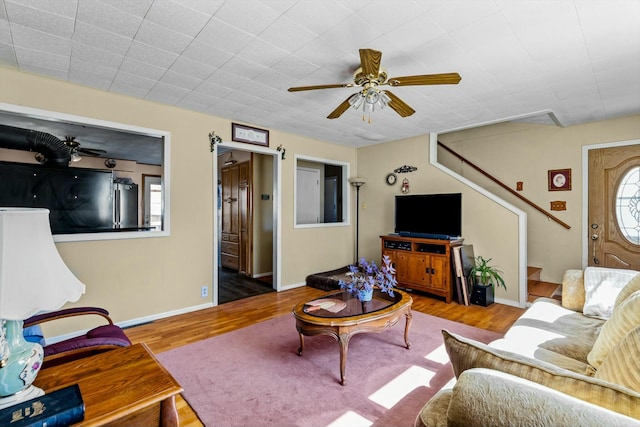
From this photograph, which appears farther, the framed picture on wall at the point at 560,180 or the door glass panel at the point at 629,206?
the framed picture on wall at the point at 560,180

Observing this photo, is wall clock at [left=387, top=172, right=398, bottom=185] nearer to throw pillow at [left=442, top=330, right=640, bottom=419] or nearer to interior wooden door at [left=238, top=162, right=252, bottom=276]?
interior wooden door at [left=238, top=162, right=252, bottom=276]

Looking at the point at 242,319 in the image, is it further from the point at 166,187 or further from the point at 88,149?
the point at 88,149

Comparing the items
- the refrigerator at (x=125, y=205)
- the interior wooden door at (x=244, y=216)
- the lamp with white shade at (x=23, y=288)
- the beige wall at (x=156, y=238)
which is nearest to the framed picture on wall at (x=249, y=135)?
the beige wall at (x=156, y=238)

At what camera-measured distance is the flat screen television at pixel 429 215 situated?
435 centimetres

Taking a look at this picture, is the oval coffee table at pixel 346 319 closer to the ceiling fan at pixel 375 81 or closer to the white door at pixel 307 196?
the ceiling fan at pixel 375 81

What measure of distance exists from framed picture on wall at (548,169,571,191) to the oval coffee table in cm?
342

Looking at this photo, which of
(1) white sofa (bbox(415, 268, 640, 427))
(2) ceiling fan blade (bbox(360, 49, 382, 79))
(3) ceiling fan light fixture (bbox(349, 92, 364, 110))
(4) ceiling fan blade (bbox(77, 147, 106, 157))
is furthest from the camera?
(4) ceiling fan blade (bbox(77, 147, 106, 157))

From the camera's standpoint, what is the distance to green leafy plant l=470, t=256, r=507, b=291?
13.4 ft

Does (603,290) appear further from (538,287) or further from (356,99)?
(356,99)

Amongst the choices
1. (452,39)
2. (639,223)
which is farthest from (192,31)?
(639,223)

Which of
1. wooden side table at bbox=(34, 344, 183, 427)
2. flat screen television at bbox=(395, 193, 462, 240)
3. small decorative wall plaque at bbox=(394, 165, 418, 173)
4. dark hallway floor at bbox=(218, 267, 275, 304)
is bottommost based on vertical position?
dark hallway floor at bbox=(218, 267, 275, 304)

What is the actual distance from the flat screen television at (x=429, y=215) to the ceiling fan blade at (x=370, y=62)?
2.65 meters

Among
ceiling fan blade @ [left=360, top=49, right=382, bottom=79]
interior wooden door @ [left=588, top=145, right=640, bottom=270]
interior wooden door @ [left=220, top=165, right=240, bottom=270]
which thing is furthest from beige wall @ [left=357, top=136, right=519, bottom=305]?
ceiling fan blade @ [left=360, top=49, right=382, bottom=79]

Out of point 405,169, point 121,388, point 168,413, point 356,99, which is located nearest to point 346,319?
point 168,413
